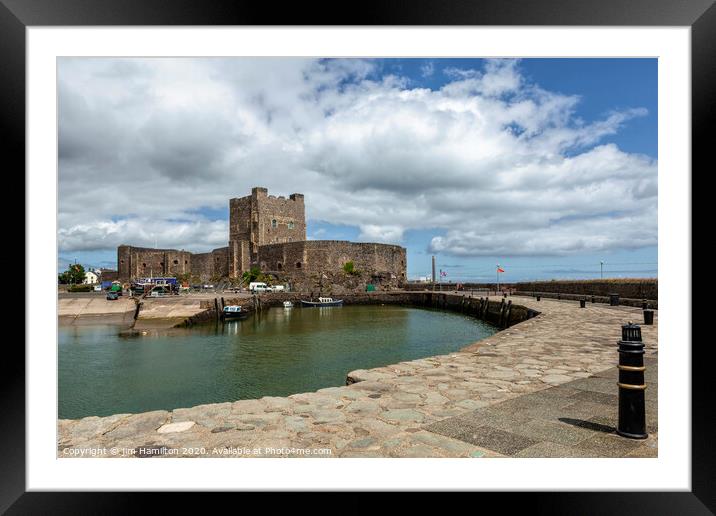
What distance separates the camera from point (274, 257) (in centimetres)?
4006

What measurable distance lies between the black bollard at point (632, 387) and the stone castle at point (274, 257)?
36.0m

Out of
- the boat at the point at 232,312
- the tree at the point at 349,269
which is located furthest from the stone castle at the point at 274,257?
the boat at the point at 232,312

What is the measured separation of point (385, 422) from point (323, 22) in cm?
286

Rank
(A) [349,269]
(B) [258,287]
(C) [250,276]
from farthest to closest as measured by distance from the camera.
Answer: (A) [349,269], (C) [250,276], (B) [258,287]

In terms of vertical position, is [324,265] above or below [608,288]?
above

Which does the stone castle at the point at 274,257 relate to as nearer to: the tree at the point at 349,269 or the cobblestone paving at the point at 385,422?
the tree at the point at 349,269

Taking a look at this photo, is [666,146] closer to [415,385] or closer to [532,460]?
[532,460]

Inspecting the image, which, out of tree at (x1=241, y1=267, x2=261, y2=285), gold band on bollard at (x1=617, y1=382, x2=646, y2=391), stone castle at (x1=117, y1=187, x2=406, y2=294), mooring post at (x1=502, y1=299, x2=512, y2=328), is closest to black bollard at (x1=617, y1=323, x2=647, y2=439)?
gold band on bollard at (x1=617, y1=382, x2=646, y2=391)

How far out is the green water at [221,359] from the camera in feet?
25.7

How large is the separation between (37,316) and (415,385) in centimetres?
341

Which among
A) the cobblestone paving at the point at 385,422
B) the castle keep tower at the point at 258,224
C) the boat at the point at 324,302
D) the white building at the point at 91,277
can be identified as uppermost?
the castle keep tower at the point at 258,224

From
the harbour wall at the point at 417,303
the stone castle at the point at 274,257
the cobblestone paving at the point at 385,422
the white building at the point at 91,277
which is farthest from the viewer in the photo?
the white building at the point at 91,277

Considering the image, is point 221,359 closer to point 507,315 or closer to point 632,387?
point 632,387

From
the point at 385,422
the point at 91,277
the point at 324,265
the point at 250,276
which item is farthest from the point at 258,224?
the point at 385,422
